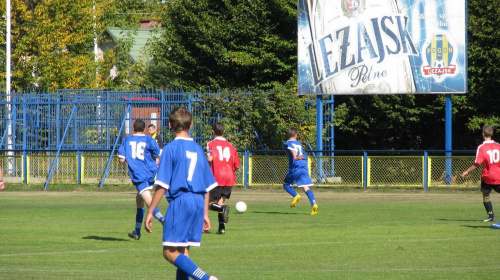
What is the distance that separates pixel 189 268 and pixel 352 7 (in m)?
23.1

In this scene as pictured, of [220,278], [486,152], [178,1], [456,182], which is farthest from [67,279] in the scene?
[178,1]

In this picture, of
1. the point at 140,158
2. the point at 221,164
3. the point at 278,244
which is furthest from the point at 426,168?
the point at 140,158

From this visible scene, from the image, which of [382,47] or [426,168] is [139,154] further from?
[382,47]

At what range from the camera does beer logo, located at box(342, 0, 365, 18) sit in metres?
29.1

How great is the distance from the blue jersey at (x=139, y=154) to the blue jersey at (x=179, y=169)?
604cm

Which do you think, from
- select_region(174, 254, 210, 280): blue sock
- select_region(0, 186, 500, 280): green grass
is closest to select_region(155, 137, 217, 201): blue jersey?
select_region(174, 254, 210, 280): blue sock

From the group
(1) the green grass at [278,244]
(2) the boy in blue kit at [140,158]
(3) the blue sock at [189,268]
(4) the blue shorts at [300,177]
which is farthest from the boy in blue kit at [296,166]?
(3) the blue sock at [189,268]

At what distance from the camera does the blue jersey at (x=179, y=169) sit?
24.3 feet

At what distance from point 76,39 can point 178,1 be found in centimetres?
557

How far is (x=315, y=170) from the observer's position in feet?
94.2

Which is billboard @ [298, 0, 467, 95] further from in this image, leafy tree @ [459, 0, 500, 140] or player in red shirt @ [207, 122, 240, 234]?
player in red shirt @ [207, 122, 240, 234]

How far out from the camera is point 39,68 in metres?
40.4

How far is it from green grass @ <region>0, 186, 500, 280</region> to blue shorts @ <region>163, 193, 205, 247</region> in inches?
78.9

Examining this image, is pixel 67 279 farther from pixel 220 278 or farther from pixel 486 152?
pixel 486 152
